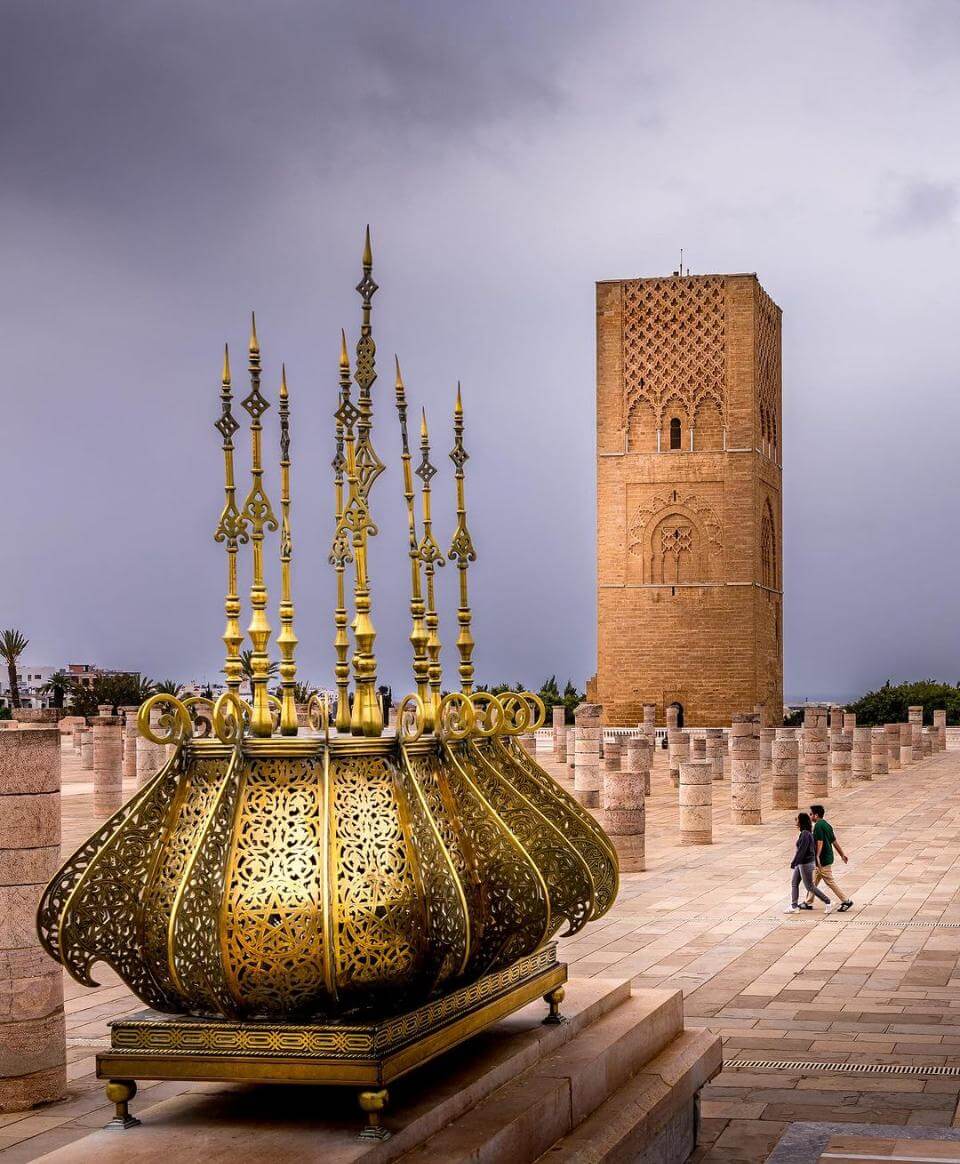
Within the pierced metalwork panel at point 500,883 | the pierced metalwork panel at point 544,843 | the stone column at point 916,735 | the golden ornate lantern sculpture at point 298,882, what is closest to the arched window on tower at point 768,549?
the stone column at point 916,735

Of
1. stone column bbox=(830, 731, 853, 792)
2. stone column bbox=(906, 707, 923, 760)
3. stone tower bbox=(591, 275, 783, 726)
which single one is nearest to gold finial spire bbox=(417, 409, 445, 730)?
stone column bbox=(830, 731, 853, 792)

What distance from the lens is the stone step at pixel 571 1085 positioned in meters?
3.34

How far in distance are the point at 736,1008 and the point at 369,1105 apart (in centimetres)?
412

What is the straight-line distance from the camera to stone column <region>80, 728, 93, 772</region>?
85.7 feet

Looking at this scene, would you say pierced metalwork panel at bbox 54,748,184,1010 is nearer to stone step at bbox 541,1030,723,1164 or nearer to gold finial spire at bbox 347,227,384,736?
gold finial spire at bbox 347,227,384,736

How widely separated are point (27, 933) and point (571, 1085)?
7.89ft

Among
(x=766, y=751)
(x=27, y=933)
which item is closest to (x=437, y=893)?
(x=27, y=933)

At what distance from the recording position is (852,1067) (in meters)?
5.82

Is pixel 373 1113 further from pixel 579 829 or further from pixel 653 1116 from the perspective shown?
pixel 579 829

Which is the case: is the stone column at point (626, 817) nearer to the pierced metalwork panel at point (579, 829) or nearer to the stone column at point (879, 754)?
the pierced metalwork panel at point (579, 829)

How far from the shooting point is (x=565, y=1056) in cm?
401

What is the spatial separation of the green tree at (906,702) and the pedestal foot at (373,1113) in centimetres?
3662

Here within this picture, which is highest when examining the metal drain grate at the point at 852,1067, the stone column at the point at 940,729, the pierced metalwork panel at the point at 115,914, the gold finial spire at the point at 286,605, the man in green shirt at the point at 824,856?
the gold finial spire at the point at 286,605

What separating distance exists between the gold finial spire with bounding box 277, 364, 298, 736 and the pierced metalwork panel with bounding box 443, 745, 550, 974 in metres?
0.46
